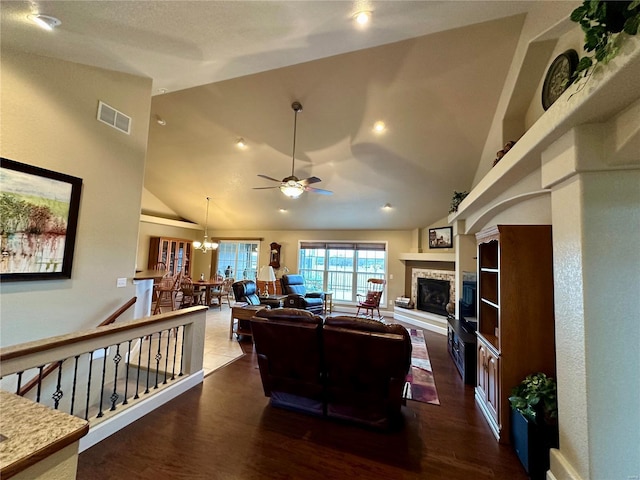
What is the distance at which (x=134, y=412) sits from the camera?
2.48 meters

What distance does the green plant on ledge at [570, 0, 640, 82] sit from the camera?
1.17 metres

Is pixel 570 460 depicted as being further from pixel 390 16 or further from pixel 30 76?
pixel 30 76

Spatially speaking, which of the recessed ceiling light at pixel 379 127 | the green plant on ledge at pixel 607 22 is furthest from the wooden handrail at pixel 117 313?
the green plant on ledge at pixel 607 22

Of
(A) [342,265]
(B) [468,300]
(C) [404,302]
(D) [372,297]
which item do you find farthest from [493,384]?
(A) [342,265]

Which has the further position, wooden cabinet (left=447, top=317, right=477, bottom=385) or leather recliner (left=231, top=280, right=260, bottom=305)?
leather recliner (left=231, top=280, right=260, bottom=305)

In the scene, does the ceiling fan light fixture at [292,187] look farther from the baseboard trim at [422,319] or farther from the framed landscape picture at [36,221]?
the baseboard trim at [422,319]

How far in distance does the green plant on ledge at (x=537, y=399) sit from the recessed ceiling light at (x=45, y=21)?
4.76m

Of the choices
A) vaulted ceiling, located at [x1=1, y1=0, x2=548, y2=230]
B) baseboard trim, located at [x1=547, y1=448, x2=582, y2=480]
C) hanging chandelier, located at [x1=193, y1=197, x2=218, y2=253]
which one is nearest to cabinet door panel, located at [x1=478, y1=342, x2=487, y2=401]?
baseboard trim, located at [x1=547, y1=448, x2=582, y2=480]

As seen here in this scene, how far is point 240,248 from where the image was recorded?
9.65 metres

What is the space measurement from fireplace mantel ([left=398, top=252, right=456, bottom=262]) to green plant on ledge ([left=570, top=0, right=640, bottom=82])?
556 centimetres

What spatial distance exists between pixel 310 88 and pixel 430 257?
4.96m

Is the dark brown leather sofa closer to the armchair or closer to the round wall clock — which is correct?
the round wall clock

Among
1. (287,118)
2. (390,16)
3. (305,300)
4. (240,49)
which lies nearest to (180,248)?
(305,300)

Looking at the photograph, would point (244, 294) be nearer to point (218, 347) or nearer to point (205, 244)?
point (218, 347)
